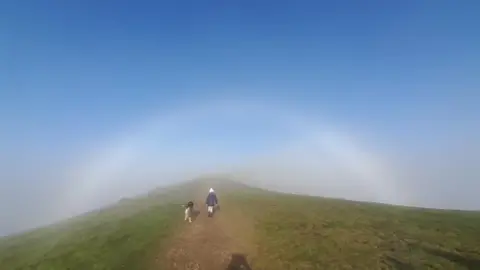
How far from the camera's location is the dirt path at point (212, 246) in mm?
35206

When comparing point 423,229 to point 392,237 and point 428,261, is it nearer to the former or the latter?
point 392,237

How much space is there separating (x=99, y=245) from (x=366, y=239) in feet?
106

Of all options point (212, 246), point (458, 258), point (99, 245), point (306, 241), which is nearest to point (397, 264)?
point (458, 258)

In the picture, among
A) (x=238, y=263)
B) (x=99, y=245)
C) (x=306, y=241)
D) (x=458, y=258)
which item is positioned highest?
(x=458, y=258)

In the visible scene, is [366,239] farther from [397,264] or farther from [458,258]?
[458,258]

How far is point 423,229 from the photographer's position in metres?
41.1

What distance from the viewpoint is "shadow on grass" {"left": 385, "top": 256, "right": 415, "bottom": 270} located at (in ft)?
104

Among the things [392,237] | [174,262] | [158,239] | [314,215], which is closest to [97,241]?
[158,239]

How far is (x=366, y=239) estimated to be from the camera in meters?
38.6

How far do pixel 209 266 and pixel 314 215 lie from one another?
20.7 meters

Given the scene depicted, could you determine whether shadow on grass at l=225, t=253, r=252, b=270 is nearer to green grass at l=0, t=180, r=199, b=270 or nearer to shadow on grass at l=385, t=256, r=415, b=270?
green grass at l=0, t=180, r=199, b=270

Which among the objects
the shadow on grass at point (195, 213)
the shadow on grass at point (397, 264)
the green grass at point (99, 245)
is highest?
the shadow on grass at point (195, 213)

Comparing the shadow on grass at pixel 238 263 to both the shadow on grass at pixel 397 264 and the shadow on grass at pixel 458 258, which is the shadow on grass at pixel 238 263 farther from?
the shadow on grass at pixel 458 258

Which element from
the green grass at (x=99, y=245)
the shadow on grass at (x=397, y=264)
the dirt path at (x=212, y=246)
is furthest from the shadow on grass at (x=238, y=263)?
the shadow on grass at (x=397, y=264)
